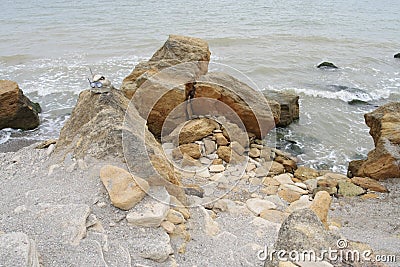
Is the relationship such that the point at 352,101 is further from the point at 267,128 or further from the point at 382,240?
the point at 382,240

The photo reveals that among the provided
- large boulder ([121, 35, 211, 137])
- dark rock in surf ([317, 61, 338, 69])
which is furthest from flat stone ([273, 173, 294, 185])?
dark rock in surf ([317, 61, 338, 69])

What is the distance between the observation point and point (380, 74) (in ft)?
43.2

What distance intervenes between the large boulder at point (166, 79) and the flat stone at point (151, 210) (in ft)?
10.0

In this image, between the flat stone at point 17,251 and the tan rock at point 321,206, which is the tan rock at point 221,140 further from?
the flat stone at point 17,251

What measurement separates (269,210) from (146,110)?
297 centimetres

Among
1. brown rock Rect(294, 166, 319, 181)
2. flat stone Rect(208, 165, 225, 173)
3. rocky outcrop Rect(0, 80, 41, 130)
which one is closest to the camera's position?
flat stone Rect(208, 165, 225, 173)

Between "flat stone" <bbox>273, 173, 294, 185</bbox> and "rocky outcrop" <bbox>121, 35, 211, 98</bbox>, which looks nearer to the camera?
"flat stone" <bbox>273, 173, 294, 185</bbox>

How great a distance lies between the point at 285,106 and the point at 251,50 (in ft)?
27.1

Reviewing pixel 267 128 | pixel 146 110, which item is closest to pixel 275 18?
pixel 267 128

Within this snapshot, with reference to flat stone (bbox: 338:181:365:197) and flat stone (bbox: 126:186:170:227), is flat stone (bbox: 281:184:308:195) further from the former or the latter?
flat stone (bbox: 126:186:170:227)

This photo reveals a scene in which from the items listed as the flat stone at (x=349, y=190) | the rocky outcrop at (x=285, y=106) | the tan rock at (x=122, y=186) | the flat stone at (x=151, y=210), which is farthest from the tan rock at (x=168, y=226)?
the rocky outcrop at (x=285, y=106)

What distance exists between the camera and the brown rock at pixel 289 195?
16.2 feet

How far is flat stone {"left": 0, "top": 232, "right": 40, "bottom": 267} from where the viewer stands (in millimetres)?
2059

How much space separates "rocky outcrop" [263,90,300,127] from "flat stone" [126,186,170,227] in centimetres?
546
